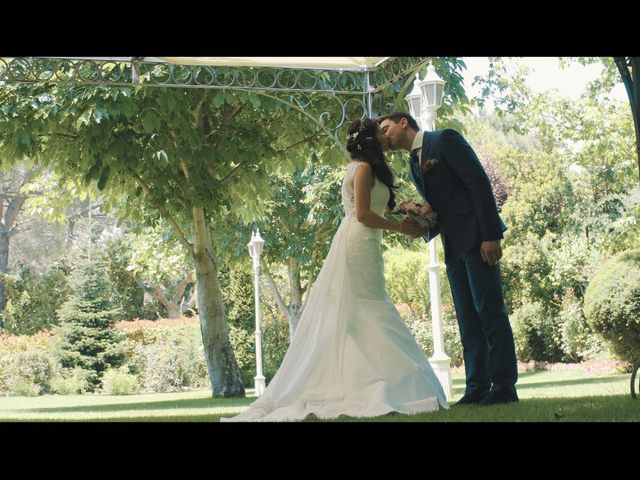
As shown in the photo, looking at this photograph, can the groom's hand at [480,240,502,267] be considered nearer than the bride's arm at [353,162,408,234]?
Yes

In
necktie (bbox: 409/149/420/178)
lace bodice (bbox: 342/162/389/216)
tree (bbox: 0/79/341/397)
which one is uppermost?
tree (bbox: 0/79/341/397)

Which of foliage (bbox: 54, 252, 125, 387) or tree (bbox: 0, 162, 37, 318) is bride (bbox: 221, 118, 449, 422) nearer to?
foliage (bbox: 54, 252, 125, 387)

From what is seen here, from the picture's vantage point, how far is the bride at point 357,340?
18.7 ft

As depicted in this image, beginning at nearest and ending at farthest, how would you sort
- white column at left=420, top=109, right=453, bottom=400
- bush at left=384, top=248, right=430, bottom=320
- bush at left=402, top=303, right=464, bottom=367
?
white column at left=420, top=109, right=453, bottom=400 → bush at left=402, top=303, right=464, bottom=367 → bush at left=384, top=248, right=430, bottom=320

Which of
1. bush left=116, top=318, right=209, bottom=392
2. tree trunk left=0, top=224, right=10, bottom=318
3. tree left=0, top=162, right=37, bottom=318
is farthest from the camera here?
tree left=0, top=162, right=37, bottom=318

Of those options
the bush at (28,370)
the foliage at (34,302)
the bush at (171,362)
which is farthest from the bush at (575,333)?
the foliage at (34,302)

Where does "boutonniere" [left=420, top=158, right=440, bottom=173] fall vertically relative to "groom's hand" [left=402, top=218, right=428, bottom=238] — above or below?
above

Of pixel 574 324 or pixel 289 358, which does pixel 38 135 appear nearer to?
pixel 289 358

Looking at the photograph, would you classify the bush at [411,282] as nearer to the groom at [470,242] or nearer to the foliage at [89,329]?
the foliage at [89,329]

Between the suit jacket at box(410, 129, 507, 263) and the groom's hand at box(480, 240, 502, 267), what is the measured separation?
41 millimetres

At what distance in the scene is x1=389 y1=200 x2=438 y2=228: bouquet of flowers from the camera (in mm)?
6098

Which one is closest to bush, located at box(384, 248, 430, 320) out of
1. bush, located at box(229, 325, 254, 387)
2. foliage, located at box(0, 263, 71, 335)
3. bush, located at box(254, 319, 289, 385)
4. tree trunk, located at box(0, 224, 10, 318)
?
bush, located at box(254, 319, 289, 385)

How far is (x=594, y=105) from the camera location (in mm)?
19906

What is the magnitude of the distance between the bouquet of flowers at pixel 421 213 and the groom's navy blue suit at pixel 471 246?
75 mm
